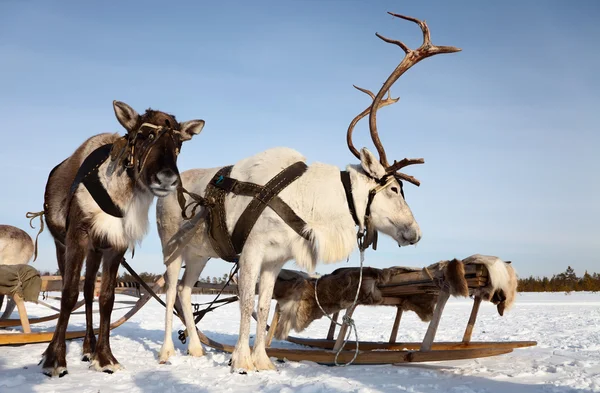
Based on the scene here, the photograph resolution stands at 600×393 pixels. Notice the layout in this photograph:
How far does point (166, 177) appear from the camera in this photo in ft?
18.0

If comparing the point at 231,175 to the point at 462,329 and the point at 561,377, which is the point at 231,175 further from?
the point at 462,329

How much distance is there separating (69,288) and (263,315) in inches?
84.4

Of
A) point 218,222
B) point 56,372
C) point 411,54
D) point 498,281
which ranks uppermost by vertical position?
point 411,54

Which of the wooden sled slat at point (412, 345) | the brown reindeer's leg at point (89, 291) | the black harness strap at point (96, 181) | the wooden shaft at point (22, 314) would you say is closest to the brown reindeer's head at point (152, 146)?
the black harness strap at point (96, 181)

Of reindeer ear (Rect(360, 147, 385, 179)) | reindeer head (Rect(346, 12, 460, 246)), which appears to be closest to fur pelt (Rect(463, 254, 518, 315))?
reindeer head (Rect(346, 12, 460, 246))

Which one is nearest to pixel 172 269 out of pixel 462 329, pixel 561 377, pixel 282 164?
pixel 282 164

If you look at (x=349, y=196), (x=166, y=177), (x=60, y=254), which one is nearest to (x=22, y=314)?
(x=60, y=254)

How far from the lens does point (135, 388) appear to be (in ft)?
17.1

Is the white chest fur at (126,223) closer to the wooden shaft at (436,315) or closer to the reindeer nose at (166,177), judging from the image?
the reindeer nose at (166,177)

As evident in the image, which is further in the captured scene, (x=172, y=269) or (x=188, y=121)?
(x=172, y=269)

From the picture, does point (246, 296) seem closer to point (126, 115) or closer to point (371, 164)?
point (371, 164)

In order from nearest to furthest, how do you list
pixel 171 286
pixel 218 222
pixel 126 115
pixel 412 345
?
pixel 126 115
pixel 218 222
pixel 171 286
pixel 412 345

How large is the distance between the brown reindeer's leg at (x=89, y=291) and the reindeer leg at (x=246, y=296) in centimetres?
167

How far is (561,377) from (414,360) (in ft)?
4.82
